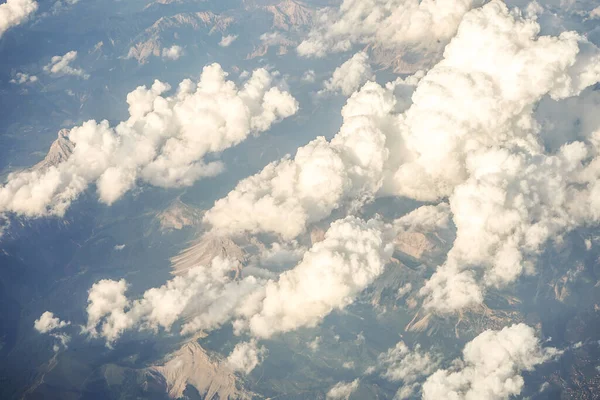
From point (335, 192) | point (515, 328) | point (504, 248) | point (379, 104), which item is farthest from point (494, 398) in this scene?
point (379, 104)

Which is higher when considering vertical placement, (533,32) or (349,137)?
(533,32)

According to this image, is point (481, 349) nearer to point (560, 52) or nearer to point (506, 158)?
point (506, 158)

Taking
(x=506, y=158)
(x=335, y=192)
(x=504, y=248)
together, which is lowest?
(x=504, y=248)

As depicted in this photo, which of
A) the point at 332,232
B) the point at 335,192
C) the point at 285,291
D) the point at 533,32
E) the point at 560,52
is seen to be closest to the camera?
the point at 560,52

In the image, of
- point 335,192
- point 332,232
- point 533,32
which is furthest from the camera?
point 335,192

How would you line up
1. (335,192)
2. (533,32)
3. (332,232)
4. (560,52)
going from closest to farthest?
(560,52)
(533,32)
(332,232)
(335,192)

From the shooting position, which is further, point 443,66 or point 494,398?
point 443,66

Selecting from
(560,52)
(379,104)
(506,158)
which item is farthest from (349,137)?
(560,52)

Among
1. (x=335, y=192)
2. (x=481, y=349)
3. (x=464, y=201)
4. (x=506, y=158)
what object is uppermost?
(x=506, y=158)

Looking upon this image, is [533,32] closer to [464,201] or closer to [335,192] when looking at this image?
[464,201]
